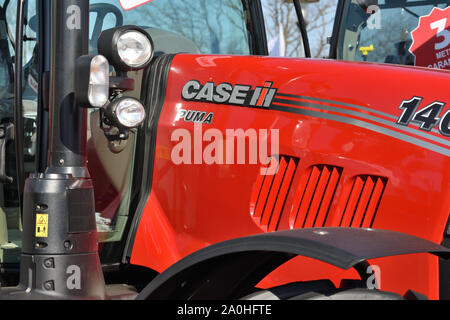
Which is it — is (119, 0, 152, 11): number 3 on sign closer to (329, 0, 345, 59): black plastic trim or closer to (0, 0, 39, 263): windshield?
(0, 0, 39, 263): windshield

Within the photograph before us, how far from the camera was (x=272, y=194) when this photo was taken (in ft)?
8.48

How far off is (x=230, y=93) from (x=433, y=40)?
533 cm

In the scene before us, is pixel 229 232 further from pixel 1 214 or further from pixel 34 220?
pixel 1 214

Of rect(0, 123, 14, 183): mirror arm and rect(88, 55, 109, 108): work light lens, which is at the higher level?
rect(88, 55, 109, 108): work light lens

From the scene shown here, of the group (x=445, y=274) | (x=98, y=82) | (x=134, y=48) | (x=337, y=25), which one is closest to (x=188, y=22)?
(x=134, y=48)

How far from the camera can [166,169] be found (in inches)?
110

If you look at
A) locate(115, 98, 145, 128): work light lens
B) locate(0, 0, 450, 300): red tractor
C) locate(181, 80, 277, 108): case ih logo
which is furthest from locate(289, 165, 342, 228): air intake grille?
locate(115, 98, 145, 128): work light lens

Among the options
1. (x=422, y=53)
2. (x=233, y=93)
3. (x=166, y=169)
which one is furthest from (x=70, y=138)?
(x=422, y=53)

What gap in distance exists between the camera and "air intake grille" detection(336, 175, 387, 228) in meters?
2.40

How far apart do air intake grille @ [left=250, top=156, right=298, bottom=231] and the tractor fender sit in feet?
1.32

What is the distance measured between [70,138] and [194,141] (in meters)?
0.52

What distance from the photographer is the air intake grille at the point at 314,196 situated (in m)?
2.48

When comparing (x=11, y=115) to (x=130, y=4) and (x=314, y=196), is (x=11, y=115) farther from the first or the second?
(x=314, y=196)
